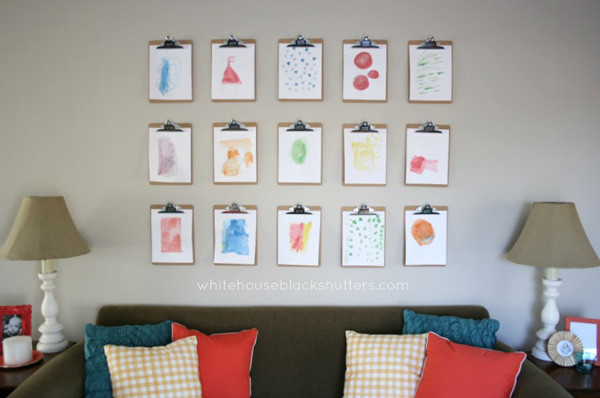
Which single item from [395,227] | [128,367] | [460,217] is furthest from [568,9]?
[128,367]

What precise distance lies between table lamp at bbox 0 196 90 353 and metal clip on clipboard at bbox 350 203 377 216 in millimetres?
1380

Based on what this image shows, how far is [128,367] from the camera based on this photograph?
1756 millimetres

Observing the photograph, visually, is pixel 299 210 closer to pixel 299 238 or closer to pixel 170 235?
pixel 299 238

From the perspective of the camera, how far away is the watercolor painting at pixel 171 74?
2137 millimetres

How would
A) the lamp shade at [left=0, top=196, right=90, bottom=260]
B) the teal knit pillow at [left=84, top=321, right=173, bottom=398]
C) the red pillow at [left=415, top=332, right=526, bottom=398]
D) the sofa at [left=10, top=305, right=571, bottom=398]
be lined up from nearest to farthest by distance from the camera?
the red pillow at [left=415, top=332, right=526, bottom=398]
the teal knit pillow at [left=84, top=321, right=173, bottom=398]
the lamp shade at [left=0, top=196, right=90, bottom=260]
the sofa at [left=10, top=305, right=571, bottom=398]

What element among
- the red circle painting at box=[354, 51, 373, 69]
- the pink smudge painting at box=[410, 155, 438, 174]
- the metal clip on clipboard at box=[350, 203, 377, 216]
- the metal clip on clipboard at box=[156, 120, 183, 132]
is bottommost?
Result: the metal clip on clipboard at box=[350, 203, 377, 216]

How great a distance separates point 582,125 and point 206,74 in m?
2.01

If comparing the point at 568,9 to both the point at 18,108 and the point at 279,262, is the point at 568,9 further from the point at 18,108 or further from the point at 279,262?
the point at 18,108

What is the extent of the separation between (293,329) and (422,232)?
840mm

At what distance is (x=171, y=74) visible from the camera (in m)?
2.15

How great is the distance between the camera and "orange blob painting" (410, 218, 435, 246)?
7.10 ft

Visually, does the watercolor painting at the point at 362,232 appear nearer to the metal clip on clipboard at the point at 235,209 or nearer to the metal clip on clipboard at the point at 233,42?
the metal clip on clipboard at the point at 235,209

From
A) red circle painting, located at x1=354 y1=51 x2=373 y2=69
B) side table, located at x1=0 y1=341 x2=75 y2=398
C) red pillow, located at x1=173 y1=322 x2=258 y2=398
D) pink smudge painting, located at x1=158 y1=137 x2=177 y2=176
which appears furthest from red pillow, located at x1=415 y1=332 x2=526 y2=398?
side table, located at x1=0 y1=341 x2=75 y2=398

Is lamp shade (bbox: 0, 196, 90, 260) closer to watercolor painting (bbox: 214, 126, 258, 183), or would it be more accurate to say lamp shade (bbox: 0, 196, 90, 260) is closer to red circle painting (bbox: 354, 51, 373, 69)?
watercolor painting (bbox: 214, 126, 258, 183)
